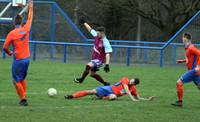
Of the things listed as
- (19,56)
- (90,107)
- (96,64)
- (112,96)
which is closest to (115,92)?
(112,96)

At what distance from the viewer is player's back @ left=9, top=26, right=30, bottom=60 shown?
12.3 meters

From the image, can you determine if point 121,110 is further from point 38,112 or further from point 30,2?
point 30,2

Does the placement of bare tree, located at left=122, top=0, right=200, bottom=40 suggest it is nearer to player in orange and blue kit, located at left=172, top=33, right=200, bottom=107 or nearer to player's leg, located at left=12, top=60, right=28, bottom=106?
player in orange and blue kit, located at left=172, top=33, right=200, bottom=107

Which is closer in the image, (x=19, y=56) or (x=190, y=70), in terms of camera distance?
(x=19, y=56)

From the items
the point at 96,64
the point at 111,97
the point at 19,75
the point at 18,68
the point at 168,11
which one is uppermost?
the point at 168,11

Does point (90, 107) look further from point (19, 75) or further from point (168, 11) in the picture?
point (168, 11)

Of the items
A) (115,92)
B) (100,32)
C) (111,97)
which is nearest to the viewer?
(111,97)

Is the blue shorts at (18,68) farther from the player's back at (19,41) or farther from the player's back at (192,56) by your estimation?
the player's back at (192,56)

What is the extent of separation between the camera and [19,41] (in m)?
12.4

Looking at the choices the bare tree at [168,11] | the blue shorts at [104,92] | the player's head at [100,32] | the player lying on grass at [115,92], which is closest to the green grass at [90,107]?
the player lying on grass at [115,92]

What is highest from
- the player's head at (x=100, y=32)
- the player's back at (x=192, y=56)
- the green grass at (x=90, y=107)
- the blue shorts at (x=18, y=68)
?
the player's head at (x=100, y=32)

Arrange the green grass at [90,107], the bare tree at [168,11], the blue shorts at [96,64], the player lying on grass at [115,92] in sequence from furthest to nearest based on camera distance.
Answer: the bare tree at [168,11]
the blue shorts at [96,64]
the player lying on grass at [115,92]
the green grass at [90,107]

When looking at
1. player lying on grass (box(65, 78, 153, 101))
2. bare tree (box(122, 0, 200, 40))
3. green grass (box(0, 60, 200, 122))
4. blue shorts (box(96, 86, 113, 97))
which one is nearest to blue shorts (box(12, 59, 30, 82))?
green grass (box(0, 60, 200, 122))

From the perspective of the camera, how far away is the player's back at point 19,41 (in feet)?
40.5
